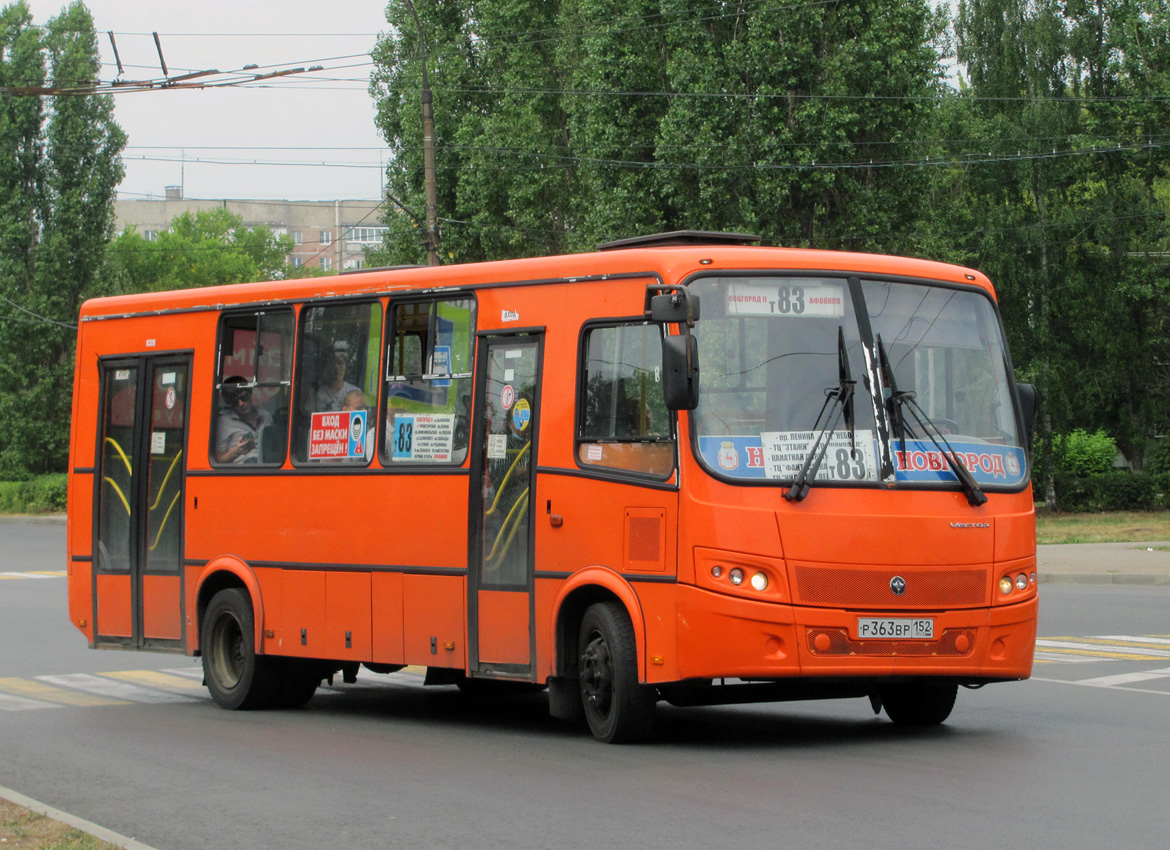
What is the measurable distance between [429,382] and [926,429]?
3553mm

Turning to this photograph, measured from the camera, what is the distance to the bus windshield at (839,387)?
9.33 meters

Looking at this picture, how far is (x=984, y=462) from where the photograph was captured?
9766mm

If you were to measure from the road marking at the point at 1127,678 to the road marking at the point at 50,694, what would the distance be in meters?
7.74

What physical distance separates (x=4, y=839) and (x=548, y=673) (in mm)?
3870

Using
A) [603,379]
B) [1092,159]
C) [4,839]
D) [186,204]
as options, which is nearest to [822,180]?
[1092,159]

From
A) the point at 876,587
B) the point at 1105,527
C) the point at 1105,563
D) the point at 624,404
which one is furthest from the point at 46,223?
the point at 876,587

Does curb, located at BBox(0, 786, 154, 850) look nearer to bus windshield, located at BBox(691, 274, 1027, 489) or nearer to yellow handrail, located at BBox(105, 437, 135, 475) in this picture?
bus windshield, located at BBox(691, 274, 1027, 489)

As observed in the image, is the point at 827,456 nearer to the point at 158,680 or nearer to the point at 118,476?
the point at 118,476

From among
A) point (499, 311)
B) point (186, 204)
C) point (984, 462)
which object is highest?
point (186, 204)

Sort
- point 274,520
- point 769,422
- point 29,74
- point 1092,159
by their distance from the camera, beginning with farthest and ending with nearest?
point 29,74, point 1092,159, point 274,520, point 769,422

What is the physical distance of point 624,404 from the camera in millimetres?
9820

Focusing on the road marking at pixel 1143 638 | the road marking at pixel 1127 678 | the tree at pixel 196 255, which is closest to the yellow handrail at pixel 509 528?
the road marking at pixel 1127 678

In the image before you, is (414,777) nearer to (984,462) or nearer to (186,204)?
(984,462)

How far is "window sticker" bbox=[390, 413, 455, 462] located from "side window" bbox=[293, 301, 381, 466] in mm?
298
